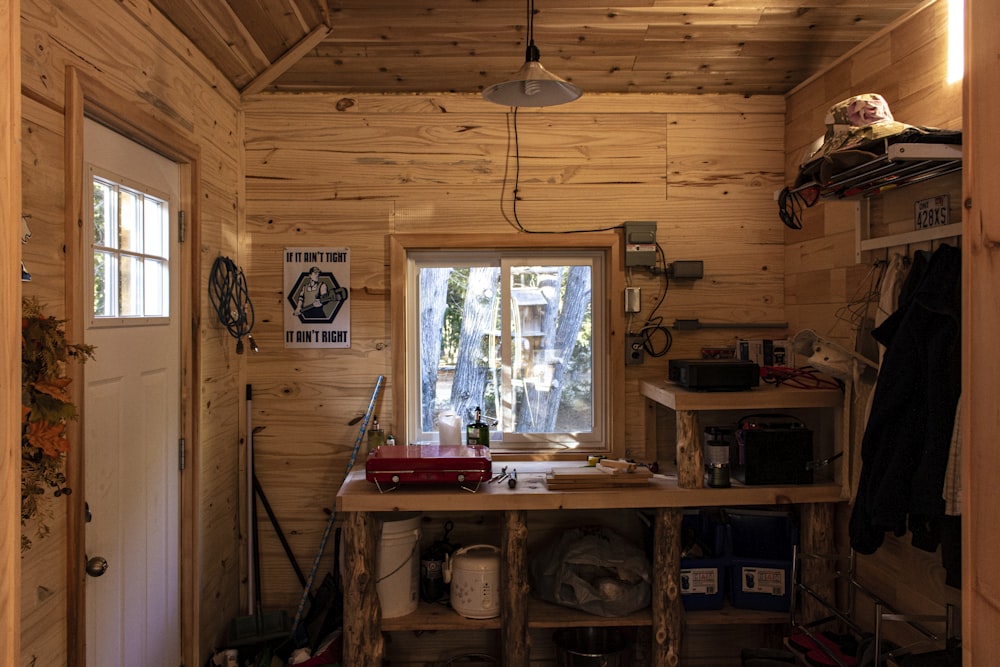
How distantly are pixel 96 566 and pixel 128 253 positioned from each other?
98cm

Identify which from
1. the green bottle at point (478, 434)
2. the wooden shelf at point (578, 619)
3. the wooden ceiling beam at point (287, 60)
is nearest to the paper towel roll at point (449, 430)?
the green bottle at point (478, 434)

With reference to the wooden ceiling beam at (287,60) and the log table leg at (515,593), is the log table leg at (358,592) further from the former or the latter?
the wooden ceiling beam at (287,60)

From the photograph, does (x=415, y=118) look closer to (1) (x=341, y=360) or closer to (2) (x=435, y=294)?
(2) (x=435, y=294)

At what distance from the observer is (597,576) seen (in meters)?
3.24

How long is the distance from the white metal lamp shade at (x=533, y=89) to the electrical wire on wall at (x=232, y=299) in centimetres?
138

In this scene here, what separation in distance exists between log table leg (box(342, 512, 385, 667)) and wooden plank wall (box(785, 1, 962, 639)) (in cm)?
201

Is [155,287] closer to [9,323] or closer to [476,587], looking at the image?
[476,587]

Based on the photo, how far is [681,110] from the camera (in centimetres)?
366

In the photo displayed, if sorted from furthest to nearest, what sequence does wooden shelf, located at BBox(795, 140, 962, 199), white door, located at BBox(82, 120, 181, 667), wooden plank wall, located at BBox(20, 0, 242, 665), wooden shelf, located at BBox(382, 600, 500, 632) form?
wooden shelf, located at BBox(382, 600, 500, 632)
white door, located at BBox(82, 120, 181, 667)
wooden shelf, located at BBox(795, 140, 962, 199)
wooden plank wall, located at BBox(20, 0, 242, 665)

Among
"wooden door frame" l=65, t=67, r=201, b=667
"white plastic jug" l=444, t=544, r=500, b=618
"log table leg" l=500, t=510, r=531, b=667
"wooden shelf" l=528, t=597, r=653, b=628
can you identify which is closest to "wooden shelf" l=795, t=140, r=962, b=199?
"log table leg" l=500, t=510, r=531, b=667

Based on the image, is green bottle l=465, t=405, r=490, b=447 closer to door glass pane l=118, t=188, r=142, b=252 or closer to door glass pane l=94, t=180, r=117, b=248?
door glass pane l=118, t=188, r=142, b=252

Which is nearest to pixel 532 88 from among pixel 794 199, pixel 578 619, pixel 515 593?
pixel 794 199

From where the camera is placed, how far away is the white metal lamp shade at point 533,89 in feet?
7.98

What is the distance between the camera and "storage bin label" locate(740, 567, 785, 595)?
10.5 feet
